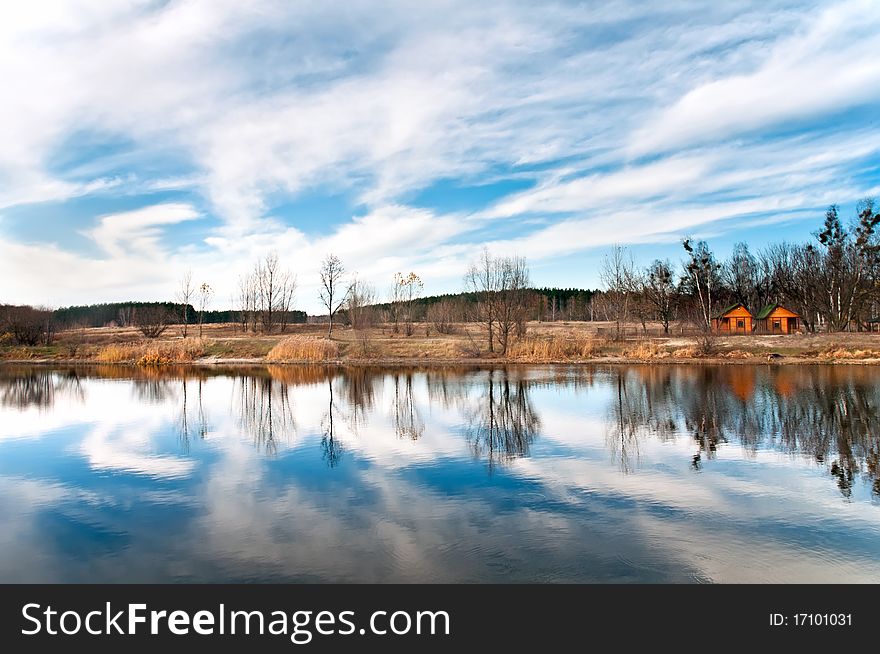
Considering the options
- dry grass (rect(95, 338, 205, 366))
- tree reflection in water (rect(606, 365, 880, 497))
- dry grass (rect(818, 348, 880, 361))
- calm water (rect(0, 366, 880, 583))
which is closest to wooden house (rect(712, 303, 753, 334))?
dry grass (rect(818, 348, 880, 361))

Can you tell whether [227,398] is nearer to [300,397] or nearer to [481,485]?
[300,397]

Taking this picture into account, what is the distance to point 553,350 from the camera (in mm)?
39906

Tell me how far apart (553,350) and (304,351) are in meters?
18.0

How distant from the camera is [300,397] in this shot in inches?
919

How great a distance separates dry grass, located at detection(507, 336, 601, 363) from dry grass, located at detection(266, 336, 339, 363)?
13.1m

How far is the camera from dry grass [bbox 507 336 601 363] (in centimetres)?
3950

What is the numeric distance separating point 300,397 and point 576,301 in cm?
12084

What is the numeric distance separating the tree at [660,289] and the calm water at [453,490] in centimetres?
5028

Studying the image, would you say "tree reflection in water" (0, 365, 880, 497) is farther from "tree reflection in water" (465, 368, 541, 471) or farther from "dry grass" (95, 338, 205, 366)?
"dry grass" (95, 338, 205, 366)

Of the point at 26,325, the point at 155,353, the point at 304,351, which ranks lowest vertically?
the point at 304,351

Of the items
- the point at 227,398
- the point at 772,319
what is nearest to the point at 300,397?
the point at 227,398

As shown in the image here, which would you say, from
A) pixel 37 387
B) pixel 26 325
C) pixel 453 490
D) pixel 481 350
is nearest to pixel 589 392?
pixel 453 490

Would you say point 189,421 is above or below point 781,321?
below

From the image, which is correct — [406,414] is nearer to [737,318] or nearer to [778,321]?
[737,318]
